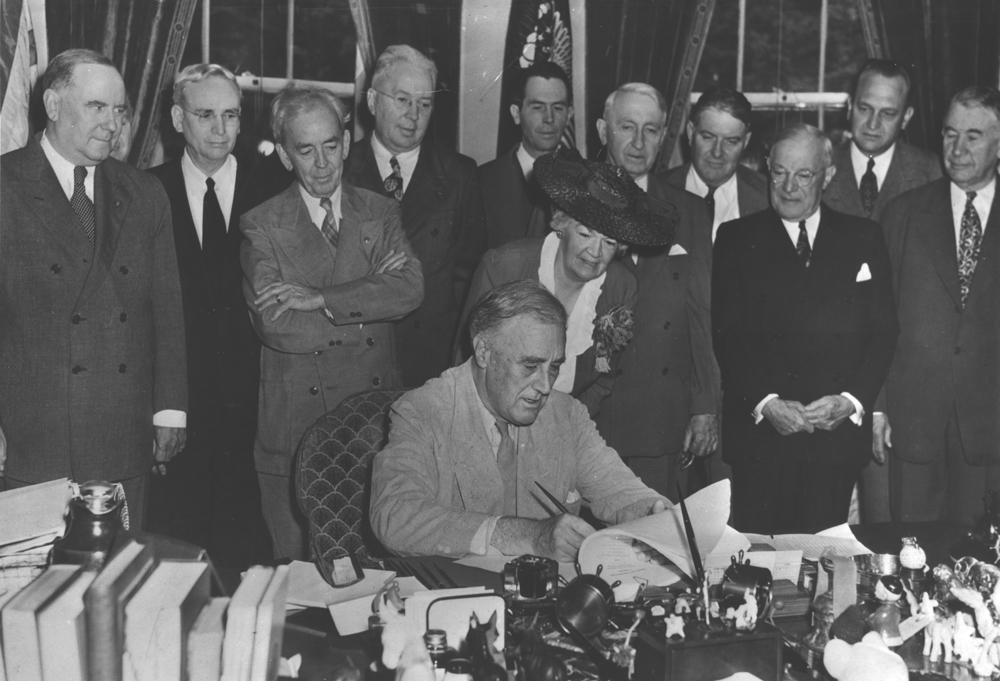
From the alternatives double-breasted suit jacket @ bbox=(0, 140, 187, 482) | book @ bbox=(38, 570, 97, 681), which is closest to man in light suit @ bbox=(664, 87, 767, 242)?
double-breasted suit jacket @ bbox=(0, 140, 187, 482)

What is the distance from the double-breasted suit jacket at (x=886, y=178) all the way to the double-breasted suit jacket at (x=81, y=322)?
2.77 metres

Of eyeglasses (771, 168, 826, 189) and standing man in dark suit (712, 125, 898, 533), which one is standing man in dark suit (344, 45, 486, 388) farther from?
eyeglasses (771, 168, 826, 189)

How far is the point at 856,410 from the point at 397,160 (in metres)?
2.21

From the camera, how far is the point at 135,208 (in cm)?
357

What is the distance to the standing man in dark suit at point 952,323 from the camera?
4039 millimetres

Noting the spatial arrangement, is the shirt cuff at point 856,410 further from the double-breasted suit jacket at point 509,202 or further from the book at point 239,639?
the book at point 239,639

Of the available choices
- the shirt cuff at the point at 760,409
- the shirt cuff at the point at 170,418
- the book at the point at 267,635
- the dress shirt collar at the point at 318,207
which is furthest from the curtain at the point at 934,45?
the book at the point at 267,635

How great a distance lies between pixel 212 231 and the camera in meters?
3.77

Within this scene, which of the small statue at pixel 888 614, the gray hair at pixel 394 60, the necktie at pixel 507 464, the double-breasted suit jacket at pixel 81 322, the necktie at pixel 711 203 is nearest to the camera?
the small statue at pixel 888 614

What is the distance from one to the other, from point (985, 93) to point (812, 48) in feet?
2.38

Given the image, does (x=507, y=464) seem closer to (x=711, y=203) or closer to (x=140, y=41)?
(x=711, y=203)

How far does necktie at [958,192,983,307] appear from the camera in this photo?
4031 mm

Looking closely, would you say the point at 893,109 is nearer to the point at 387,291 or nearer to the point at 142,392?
the point at 387,291

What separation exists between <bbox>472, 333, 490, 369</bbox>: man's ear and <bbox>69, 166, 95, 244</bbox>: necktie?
1.56 metres
